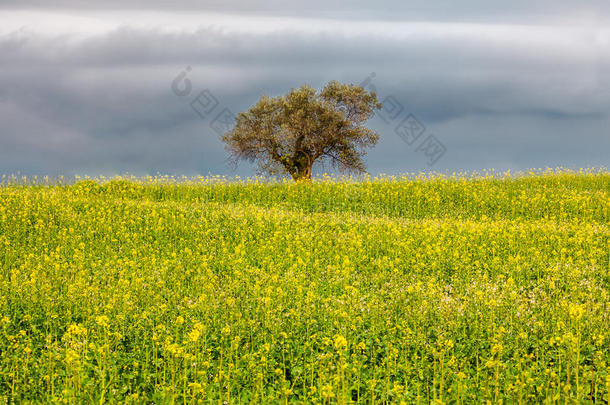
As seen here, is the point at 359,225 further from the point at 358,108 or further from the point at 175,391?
the point at 358,108

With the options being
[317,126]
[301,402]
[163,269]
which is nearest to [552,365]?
[301,402]

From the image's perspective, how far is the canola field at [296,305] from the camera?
7016 mm

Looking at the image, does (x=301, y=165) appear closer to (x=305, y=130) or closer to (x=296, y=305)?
(x=305, y=130)

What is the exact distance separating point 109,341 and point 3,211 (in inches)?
514

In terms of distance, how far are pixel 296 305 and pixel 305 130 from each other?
29.7 metres

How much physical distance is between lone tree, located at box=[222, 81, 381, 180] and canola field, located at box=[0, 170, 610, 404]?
16.7 metres

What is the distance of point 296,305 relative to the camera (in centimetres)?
981

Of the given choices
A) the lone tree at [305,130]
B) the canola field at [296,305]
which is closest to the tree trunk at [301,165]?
the lone tree at [305,130]

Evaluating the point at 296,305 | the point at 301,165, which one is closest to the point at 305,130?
the point at 301,165

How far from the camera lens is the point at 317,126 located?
127ft

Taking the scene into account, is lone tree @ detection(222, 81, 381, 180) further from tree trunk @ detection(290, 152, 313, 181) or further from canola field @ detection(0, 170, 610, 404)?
canola field @ detection(0, 170, 610, 404)

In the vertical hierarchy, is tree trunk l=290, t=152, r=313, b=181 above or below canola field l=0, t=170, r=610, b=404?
above

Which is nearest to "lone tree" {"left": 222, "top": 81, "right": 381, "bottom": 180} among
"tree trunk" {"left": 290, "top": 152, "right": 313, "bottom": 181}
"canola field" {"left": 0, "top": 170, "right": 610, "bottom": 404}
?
"tree trunk" {"left": 290, "top": 152, "right": 313, "bottom": 181}

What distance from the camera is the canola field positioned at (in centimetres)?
702
